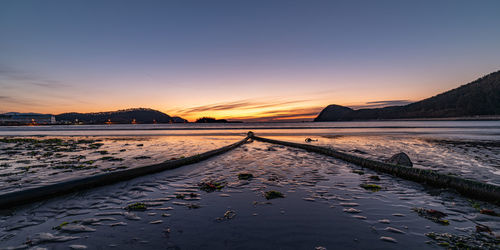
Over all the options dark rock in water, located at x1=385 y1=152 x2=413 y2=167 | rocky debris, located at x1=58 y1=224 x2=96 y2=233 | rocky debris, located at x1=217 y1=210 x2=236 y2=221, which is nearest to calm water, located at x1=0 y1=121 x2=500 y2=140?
dark rock in water, located at x1=385 y1=152 x2=413 y2=167

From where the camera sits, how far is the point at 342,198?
24.8ft

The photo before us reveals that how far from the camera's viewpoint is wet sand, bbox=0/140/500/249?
14.9 feet

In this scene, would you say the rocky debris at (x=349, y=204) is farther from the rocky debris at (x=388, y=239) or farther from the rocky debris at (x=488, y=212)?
the rocky debris at (x=488, y=212)

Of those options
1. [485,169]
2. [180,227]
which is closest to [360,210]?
→ [180,227]

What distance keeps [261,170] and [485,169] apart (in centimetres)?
1295

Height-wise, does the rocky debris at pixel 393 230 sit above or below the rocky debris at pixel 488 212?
above

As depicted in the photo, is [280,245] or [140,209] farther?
[140,209]

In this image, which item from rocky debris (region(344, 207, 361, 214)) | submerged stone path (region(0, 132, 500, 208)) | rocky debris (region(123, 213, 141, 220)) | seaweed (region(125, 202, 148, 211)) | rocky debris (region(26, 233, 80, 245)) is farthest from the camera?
submerged stone path (region(0, 132, 500, 208))

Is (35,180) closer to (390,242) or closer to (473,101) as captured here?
(390,242)

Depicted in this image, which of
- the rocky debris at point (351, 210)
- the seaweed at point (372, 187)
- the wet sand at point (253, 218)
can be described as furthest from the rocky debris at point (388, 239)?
the seaweed at point (372, 187)

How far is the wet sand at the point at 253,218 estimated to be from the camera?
4.54 metres

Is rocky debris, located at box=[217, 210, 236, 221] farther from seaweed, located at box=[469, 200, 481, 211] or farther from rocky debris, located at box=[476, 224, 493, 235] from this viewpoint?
seaweed, located at box=[469, 200, 481, 211]

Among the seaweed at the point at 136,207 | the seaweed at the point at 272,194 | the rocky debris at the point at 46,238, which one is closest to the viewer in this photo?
the rocky debris at the point at 46,238

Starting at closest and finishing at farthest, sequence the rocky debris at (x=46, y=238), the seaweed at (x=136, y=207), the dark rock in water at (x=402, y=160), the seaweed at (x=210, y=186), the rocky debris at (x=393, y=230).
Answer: the rocky debris at (x=46, y=238) < the rocky debris at (x=393, y=230) < the seaweed at (x=136, y=207) < the seaweed at (x=210, y=186) < the dark rock in water at (x=402, y=160)
